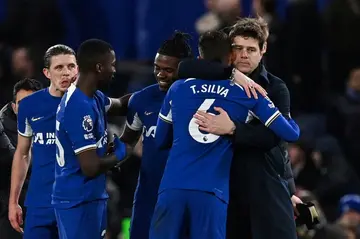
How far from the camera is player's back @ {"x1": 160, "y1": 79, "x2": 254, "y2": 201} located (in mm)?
7164

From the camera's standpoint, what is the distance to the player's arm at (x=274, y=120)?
23.6 ft

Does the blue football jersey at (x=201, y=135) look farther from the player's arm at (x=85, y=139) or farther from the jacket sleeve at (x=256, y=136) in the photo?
the player's arm at (x=85, y=139)

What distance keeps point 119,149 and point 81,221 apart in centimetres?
47

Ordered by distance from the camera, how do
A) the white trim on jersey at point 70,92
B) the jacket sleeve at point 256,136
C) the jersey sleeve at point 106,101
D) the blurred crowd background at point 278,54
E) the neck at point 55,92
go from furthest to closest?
1. the blurred crowd background at point 278,54
2. the neck at point 55,92
3. the jersey sleeve at point 106,101
4. the white trim on jersey at point 70,92
5. the jacket sleeve at point 256,136

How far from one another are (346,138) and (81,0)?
2.92 meters

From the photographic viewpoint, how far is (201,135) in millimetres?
7184

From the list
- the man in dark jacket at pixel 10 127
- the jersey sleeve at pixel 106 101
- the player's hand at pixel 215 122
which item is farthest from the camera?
the man in dark jacket at pixel 10 127

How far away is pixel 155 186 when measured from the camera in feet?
26.1

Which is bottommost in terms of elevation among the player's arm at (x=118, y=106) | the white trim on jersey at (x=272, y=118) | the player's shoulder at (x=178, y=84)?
the player's arm at (x=118, y=106)

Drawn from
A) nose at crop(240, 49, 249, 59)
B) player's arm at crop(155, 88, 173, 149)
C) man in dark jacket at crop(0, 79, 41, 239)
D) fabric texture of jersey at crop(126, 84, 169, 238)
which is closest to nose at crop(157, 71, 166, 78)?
fabric texture of jersey at crop(126, 84, 169, 238)

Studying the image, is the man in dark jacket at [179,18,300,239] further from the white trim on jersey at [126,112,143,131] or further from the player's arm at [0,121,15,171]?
the player's arm at [0,121,15,171]

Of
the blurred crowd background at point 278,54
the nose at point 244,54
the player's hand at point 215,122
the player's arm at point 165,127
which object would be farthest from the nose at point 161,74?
the blurred crowd background at point 278,54

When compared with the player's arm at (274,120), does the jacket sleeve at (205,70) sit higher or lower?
higher

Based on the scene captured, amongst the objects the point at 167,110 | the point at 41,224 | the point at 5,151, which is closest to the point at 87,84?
the point at 167,110
